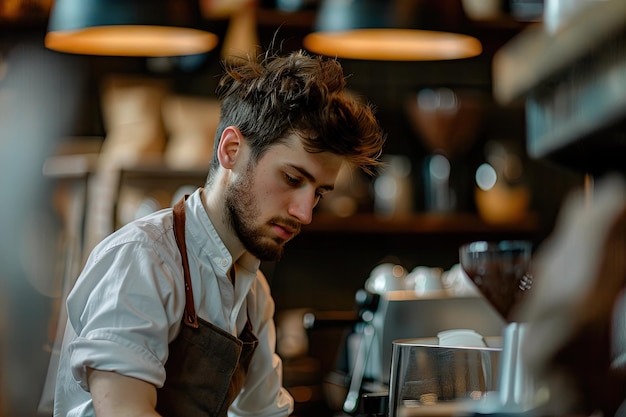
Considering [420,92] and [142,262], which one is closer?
[142,262]

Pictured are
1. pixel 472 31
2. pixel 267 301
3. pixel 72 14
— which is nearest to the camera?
pixel 267 301

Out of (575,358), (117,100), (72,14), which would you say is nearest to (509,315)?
(575,358)

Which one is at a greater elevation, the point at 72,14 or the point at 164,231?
the point at 72,14

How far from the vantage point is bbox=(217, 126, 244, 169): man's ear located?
147 centimetres

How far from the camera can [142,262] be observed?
128 cm

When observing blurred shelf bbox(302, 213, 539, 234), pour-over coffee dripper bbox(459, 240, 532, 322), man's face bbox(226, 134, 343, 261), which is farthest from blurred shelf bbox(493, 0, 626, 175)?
blurred shelf bbox(302, 213, 539, 234)

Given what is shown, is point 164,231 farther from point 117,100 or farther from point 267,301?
point 117,100

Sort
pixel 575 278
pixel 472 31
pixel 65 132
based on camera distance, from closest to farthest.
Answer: pixel 575 278 < pixel 472 31 < pixel 65 132

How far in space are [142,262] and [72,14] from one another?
941mm

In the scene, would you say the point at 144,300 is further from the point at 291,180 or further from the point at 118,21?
the point at 118,21

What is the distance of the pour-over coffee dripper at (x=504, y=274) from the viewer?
1.42 metres

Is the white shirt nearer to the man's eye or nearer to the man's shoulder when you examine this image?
the man's shoulder

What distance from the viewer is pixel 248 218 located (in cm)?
145

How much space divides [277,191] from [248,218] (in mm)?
63
